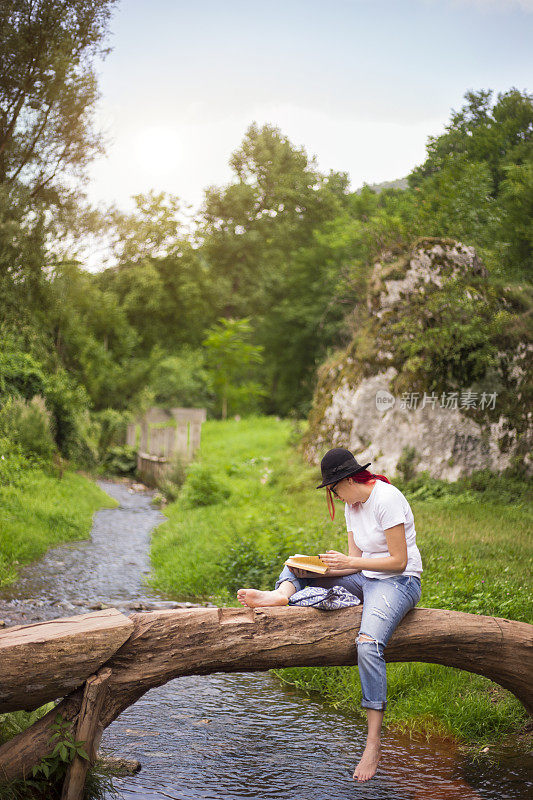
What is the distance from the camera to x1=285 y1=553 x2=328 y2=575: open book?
480cm

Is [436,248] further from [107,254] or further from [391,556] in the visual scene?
[107,254]

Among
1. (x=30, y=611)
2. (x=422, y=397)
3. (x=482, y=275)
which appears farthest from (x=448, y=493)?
(x=30, y=611)

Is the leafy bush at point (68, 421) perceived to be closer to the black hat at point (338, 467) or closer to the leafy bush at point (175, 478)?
the leafy bush at point (175, 478)

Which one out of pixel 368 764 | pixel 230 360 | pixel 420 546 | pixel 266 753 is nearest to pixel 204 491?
pixel 420 546

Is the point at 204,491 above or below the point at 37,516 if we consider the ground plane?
above

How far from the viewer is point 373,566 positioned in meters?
4.66

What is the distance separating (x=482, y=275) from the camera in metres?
16.0

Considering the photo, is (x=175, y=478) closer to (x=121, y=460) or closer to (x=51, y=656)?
(x=121, y=460)

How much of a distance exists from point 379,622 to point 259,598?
0.79 meters

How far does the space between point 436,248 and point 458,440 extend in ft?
14.6

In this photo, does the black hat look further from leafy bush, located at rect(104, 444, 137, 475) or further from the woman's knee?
leafy bush, located at rect(104, 444, 137, 475)

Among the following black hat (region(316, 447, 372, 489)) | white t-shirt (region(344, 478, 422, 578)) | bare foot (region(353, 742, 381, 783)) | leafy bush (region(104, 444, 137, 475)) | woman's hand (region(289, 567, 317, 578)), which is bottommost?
leafy bush (region(104, 444, 137, 475))

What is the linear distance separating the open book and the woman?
3.5 inches

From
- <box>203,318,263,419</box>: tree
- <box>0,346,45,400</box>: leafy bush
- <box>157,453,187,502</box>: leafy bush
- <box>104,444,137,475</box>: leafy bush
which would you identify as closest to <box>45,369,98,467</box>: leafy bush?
<box>0,346,45,400</box>: leafy bush
